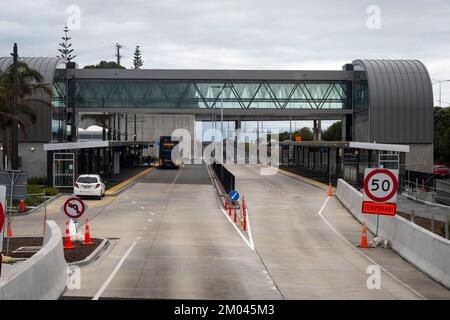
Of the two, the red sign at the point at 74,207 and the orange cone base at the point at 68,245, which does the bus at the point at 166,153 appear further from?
the red sign at the point at 74,207

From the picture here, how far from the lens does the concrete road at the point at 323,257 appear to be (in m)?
15.7

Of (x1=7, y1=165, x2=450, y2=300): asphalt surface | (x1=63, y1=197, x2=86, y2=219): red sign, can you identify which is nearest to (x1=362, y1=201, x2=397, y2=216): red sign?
(x1=7, y1=165, x2=450, y2=300): asphalt surface

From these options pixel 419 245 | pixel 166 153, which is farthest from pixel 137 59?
pixel 419 245

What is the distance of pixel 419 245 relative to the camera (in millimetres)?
19344

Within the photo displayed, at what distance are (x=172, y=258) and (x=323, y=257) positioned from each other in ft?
14.7

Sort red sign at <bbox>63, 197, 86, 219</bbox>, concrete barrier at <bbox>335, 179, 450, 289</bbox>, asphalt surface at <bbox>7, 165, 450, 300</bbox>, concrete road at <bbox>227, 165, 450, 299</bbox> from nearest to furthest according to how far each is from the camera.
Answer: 1. asphalt surface at <bbox>7, 165, 450, 300</bbox>
2. concrete road at <bbox>227, 165, 450, 299</bbox>
3. concrete barrier at <bbox>335, 179, 450, 289</bbox>
4. red sign at <bbox>63, 197, 86, 219</bbox>

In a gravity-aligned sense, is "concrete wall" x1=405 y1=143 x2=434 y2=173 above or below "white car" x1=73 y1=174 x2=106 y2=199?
above

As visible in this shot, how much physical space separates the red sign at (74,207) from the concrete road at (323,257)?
5576 mm

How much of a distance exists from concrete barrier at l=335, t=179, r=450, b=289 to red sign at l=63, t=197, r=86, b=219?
9.62m

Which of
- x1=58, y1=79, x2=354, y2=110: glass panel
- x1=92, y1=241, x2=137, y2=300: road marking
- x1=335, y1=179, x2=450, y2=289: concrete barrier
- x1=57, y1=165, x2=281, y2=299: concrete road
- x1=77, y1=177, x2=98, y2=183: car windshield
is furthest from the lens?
x1=58, y1=79, x2=354, y2=110: glass panel

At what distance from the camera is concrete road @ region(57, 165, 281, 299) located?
15.3 meters

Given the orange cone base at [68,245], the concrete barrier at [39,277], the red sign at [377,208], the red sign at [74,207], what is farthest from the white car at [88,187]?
the concrete barrier at [39,277]

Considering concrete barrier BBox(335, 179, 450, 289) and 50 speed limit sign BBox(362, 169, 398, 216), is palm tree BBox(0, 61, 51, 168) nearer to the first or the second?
concrete barrier BBox(335, 179, 450, 289)
